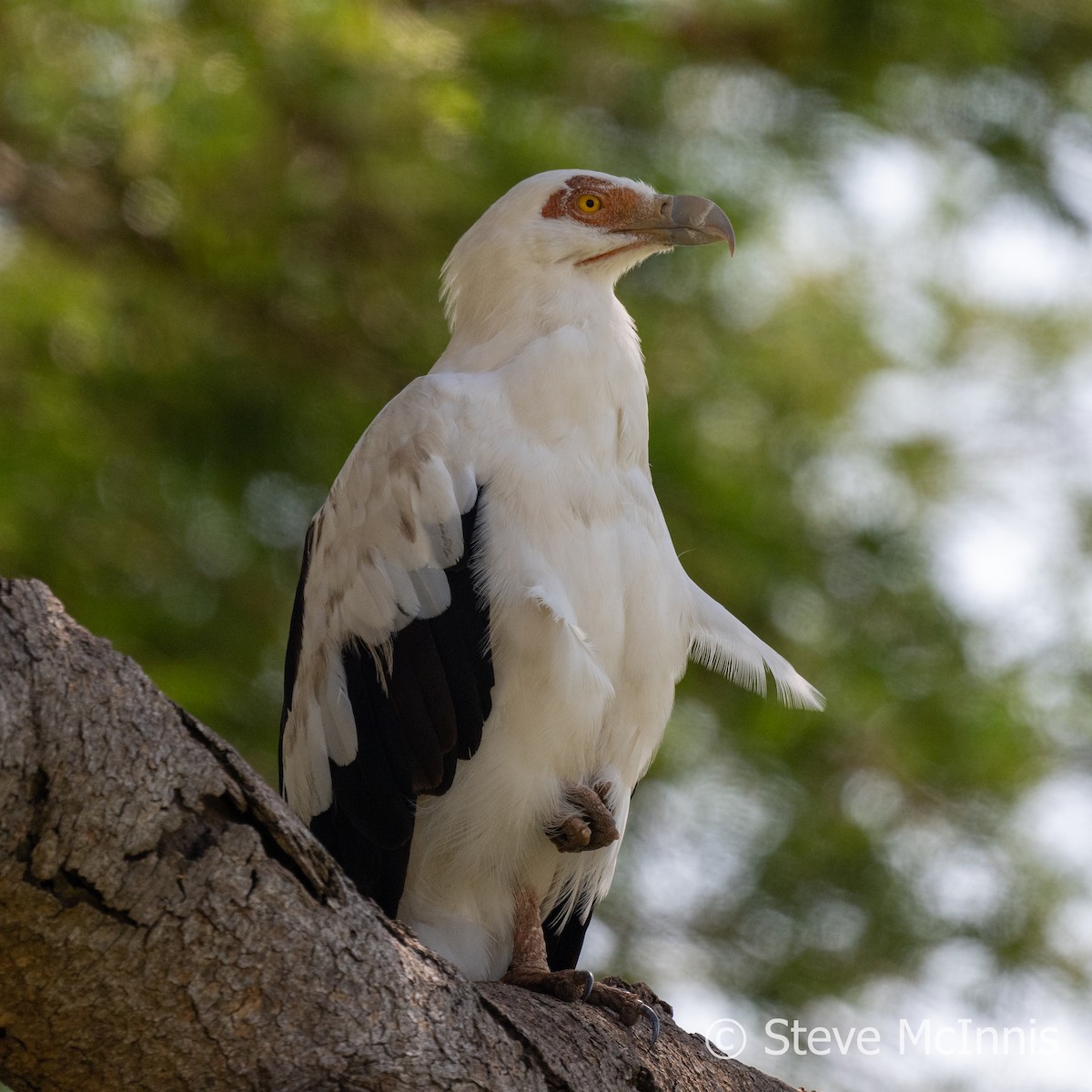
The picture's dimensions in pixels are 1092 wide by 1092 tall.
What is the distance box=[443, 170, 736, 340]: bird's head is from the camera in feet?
14.1

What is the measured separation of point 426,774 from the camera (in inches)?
140

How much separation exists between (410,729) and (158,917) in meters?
1.42

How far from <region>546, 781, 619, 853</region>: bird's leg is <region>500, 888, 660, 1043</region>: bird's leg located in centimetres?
21

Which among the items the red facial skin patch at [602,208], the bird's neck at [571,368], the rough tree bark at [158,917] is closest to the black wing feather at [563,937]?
the bird's neck at [571,368]

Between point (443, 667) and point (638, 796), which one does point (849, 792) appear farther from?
point (443, 667)

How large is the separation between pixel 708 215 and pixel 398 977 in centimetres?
268

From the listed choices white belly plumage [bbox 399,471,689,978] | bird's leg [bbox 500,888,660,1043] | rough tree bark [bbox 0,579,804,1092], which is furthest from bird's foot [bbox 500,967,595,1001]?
rough tree bark [bbox 0,579,804,1092]

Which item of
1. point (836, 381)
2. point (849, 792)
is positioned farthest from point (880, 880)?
point (836, 381)

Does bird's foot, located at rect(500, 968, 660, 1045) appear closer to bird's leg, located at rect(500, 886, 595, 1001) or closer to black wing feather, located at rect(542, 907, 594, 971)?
bird's leg, located at rect(500, 886, 595, 1001)

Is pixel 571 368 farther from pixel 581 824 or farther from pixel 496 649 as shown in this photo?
pixel 581 824

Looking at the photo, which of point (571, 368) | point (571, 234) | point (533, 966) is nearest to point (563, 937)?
point (533, 966)

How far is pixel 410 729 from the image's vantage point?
3568 mm

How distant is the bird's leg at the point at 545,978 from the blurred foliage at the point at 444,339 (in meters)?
2.09

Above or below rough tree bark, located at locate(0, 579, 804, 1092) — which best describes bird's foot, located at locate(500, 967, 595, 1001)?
above
